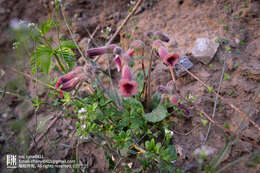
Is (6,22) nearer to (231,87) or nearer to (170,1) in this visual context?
(170,1)

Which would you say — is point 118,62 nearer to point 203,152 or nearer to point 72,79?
point 72,79

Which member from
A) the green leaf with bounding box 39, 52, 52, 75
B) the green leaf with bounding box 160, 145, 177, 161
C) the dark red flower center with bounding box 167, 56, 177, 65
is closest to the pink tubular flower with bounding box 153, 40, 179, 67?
the dark red flower center with bounding box 167, 56, 177, 65

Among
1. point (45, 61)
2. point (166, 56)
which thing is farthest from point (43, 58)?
point (166, 56)

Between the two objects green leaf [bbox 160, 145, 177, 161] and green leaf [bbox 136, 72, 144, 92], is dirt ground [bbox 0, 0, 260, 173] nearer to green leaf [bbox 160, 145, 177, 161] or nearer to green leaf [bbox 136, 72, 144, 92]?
green leaf [bbox 136, 72, 144, 92]

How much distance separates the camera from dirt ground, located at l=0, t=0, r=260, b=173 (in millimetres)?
1871

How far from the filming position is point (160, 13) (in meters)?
3.01

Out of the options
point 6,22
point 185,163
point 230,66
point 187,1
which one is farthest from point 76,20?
point 185,163

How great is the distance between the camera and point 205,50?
2.36 m

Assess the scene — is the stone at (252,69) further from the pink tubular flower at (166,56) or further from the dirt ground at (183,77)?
the pink tubular flower at (166,56)

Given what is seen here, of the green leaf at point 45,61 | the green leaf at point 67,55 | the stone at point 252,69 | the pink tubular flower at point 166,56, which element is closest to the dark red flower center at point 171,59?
the pink tubular flower at point 166,56

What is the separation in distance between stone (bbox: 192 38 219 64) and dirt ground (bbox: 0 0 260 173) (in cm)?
6

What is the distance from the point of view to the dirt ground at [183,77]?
1871 millimetres

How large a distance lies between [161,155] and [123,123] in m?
0.50

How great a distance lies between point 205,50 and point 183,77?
0.43 m
